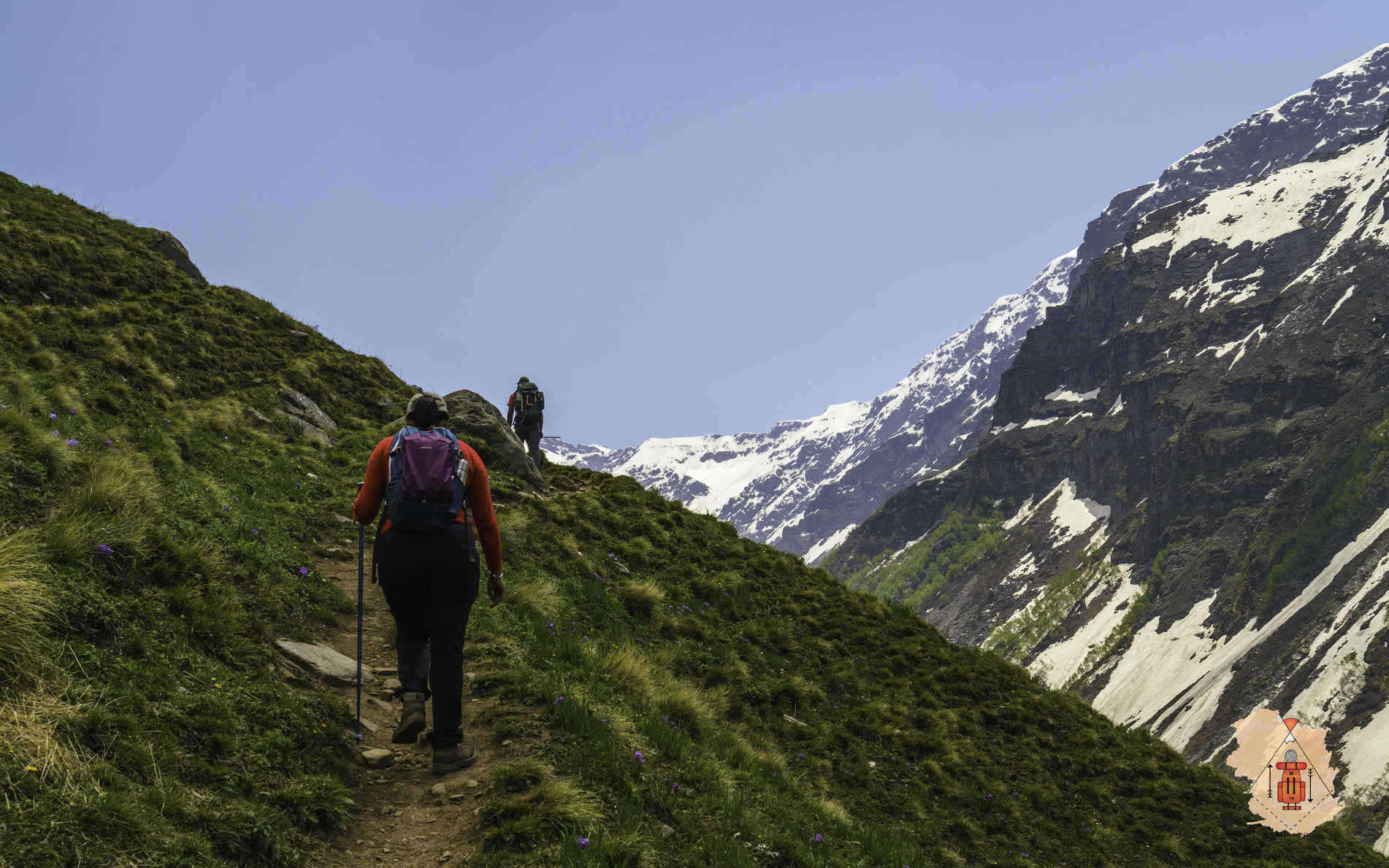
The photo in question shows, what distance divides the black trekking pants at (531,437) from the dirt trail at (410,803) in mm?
17119

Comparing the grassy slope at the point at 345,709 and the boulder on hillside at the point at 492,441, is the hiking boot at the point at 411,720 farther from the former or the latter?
the boulder on hillside at the point at 492,441

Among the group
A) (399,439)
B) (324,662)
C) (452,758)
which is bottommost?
(452,758)

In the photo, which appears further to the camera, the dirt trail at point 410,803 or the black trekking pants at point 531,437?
the black trekking pants at point 531,437

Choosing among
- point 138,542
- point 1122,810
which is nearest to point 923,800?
point 1122,810

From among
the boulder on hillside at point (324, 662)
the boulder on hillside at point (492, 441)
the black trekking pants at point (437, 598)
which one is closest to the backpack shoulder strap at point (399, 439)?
the black trekking pants at point (437, 598)

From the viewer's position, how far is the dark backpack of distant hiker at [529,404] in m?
26.6

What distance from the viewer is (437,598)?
7508 millimetres

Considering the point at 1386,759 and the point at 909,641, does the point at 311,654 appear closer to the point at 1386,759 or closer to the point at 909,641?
the point at 909,641

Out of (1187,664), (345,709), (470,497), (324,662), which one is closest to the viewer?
(470,497)

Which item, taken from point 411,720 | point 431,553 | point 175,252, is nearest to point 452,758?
point 411,720

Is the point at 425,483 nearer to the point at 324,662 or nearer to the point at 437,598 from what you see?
the point at 437,598

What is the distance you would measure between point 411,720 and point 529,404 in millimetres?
19426

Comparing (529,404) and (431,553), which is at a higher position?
(529,404)

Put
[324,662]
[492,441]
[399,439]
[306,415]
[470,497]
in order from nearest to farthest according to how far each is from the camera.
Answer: [399,439], [470,497], [324,662], [306,415], [492,441]
